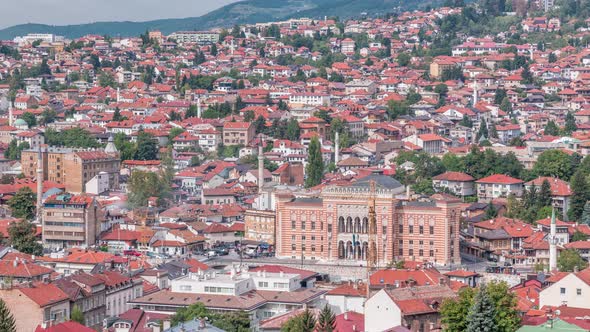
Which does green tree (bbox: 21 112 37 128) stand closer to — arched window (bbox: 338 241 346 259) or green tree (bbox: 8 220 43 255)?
green tree (bbox: 8 220 43 255)

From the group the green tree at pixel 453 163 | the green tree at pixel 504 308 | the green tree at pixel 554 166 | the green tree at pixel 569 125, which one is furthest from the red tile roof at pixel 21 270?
the green tree at pixel 569 125

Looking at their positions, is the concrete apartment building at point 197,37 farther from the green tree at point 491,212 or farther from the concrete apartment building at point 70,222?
the concrete apartment building at point 70,222

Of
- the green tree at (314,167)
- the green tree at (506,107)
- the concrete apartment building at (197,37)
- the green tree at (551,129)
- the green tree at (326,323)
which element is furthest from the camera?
the concrete apartment building at (197,37)

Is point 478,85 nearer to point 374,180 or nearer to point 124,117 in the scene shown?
point 124,117

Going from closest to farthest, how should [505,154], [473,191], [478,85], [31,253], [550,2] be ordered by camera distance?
[31,253], [473,191], [505,154], [478,85], [550,2]

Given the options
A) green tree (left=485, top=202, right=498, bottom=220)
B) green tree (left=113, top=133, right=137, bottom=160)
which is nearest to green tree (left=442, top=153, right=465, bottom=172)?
green tree (left=485, top=202, right=498, bottom=220)

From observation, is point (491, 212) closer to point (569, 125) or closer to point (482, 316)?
point (569, 125)

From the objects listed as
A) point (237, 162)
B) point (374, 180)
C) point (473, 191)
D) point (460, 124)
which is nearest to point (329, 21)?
point (460, 124)
